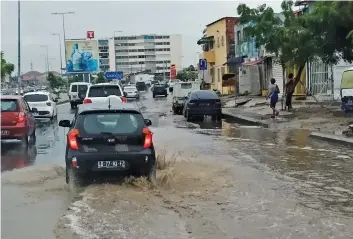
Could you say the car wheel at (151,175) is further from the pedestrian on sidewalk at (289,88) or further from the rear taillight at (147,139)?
the pedestrian on sidewalk at (289,88)

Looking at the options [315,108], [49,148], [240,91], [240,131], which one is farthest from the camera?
[240,91]

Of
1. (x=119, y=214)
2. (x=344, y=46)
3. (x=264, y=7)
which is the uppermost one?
(x=264, y=7)

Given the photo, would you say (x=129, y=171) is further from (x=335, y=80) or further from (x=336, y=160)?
(x=335, y=80)

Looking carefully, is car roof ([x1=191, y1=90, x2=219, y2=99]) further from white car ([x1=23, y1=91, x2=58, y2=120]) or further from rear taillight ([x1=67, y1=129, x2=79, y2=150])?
rear taillight ([x1=67, y1=129, x2=79, y2=150])

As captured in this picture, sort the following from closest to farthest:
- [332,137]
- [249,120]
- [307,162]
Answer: [307,162] → [332,137] → [249,120]

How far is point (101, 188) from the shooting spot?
9.23 meters

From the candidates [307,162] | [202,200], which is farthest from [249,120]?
[202,200]

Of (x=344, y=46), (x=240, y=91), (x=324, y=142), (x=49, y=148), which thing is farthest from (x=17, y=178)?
(x=240, y=91)

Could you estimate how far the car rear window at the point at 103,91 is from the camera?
24.8 meters

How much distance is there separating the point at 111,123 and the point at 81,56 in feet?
223

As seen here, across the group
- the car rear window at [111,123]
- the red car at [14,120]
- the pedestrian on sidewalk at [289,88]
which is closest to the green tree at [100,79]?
the pedestrian on sidewalk at [289,88]

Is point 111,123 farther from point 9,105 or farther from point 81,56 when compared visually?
point 81,56

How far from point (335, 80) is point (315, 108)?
234 inches

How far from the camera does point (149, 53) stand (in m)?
156
